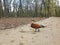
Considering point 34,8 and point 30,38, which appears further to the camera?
point 34,8

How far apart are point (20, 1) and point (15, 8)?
2.02m

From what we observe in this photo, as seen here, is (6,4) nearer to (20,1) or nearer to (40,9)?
(20,1)

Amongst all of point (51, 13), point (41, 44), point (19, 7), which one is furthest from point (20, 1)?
point (41, 44)

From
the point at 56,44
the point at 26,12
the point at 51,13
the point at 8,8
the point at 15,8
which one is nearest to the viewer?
the point at 56,44

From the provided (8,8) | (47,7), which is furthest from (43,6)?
(8,8)

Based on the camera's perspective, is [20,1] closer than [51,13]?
Yes

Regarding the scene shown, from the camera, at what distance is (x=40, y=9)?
96.4 ft

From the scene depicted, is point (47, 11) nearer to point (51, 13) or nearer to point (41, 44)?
point (51, 13)

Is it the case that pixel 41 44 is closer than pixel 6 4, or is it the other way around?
pixel 41 44

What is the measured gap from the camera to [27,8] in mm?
28219

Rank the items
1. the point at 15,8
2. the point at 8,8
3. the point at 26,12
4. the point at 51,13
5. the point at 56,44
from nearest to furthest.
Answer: the point at 56,44
the point at 8,8
the point at 15,8
the point at 26,12
the point at 51,13

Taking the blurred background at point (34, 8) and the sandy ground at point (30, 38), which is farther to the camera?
the blurred background at point (34, 8)

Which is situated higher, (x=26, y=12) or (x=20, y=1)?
(x=20, y=1)

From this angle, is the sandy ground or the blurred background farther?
the blurred background
